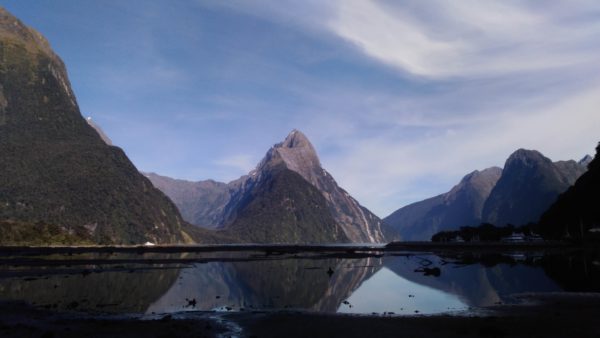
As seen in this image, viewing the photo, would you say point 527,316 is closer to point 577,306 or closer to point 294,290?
point 577,306

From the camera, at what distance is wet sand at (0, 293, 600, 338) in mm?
25297

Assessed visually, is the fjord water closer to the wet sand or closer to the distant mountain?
the wet sand

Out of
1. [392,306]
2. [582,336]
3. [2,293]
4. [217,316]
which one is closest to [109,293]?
A: [2,293]

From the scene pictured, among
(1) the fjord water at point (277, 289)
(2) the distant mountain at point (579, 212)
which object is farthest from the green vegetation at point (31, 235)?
(2) the distant mountain at point (579, 212)

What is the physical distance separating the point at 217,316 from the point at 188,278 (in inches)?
1335

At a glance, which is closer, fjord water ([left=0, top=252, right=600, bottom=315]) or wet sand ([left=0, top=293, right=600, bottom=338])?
wet sand ([left=0, top=293, right=600, bottom=338])

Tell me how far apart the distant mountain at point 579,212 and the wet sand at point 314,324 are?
10804cm

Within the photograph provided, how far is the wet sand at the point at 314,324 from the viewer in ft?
83.0

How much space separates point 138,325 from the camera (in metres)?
28.3

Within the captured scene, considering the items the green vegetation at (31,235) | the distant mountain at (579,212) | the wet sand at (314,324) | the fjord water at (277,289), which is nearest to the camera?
the wet sand at (314,324)

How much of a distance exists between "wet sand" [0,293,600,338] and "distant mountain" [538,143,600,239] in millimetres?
108037

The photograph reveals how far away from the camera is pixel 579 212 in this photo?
Answer: 473 ft

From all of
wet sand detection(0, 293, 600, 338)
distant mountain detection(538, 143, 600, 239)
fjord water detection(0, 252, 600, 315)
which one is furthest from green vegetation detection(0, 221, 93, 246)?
distant mountain detection(538, 143, 600, 239)

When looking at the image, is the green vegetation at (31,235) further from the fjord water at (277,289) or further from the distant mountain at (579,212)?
the distant mountain at (579,212)
